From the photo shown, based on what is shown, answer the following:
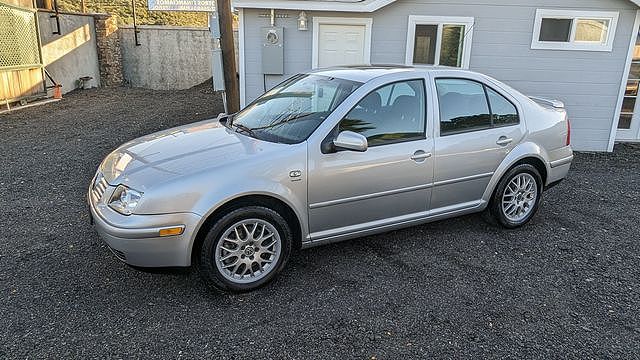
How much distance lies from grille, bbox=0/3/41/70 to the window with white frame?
28.9ft

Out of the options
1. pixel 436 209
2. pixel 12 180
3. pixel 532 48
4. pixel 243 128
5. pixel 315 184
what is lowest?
pixel 12 180

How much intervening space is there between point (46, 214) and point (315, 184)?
3.05 m

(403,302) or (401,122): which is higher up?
(401,122)

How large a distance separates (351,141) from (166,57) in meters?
14.5

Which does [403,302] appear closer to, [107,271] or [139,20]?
[107,271]

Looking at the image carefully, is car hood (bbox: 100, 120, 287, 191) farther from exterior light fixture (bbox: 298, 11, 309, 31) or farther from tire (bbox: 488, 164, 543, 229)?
exterior light fixture (bbox: 298, 11, 309, 31)

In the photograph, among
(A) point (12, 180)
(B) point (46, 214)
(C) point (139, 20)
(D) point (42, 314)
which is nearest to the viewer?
(D) point (42, 314)

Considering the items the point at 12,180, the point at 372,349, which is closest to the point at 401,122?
the point at 372,349

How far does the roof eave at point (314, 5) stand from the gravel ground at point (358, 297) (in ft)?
14.2

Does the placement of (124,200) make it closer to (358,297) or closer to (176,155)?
(176,155)

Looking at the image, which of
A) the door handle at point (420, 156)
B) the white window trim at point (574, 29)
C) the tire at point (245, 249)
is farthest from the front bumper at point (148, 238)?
the white window trim at point (574, 29)

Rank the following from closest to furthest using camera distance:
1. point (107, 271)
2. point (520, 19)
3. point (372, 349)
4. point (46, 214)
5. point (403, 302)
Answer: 1. point (372, 349)
2. point (403, 302)
3. point (107, 271)
4. point (46, 214)
5. point (520, 19)

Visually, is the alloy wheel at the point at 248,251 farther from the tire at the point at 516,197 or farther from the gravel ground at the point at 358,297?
the tire at the point at 516,197

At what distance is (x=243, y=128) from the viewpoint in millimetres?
3875
